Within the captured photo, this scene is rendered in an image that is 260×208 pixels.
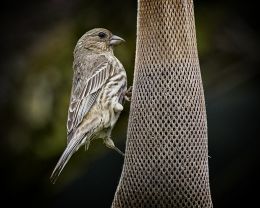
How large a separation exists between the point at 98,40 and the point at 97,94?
2.19 ft

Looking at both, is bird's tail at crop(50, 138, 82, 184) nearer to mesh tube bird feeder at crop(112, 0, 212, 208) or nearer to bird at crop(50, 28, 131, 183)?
bird at crop(50, 28, 131, 183)

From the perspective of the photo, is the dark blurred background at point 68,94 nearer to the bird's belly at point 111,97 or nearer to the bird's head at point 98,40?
the bird's head at point 98,40

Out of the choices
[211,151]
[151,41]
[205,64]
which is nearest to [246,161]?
[211,151]

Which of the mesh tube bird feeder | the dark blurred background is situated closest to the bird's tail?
the mesh tube bird feeder

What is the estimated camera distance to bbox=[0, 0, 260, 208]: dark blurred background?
12.8 meters

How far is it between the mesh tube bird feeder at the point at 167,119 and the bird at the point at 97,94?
969 millimetres

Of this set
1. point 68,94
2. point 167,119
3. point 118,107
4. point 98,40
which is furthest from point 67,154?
point 68,94

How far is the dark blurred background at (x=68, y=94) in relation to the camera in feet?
41.9

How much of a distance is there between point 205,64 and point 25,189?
2507 mm

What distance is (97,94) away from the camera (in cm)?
1128

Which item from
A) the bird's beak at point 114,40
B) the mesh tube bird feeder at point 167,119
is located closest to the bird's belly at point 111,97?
the bird's beak at point 114,40

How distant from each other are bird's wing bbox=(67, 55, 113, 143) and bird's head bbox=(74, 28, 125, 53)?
212 millimetres

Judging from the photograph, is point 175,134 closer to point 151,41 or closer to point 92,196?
point 151,41

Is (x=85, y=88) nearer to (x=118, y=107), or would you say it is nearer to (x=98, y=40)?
(x=118, y=107)
